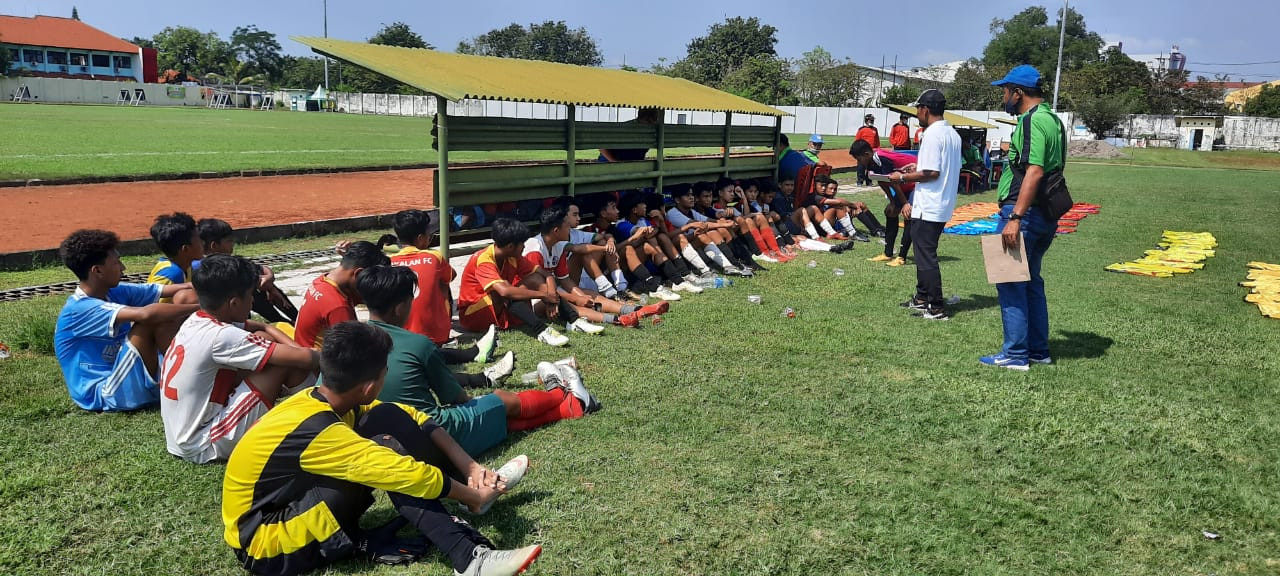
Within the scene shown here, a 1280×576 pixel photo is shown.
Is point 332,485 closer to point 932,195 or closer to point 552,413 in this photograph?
point 552,413

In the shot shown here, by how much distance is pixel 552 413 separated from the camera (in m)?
4.80

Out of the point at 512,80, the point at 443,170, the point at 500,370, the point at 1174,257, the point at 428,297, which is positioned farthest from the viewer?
the point at 1174,257

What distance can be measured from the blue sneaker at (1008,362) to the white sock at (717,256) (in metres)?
3.84

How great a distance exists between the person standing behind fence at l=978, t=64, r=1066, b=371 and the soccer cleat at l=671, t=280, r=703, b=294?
10.5 feet

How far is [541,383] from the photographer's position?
539 centimetres

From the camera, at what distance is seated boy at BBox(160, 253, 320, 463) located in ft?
12.7

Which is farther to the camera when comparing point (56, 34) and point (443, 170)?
point (56, 34)

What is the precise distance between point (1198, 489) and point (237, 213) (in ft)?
41.8

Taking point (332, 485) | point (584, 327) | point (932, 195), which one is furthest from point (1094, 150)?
point (332, 485)

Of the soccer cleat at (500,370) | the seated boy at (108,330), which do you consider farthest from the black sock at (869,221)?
the seated boy at (108,330)

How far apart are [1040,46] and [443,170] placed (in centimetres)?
9594

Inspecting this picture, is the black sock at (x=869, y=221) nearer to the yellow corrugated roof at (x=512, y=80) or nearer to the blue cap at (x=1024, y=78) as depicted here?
the yellow corrugated roof at (x=512, y=80)

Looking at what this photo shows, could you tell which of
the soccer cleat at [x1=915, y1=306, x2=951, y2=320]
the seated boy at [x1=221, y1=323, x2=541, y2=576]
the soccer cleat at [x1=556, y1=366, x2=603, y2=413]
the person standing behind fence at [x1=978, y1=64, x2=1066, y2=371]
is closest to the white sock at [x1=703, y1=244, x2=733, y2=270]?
the soccer cleat at [x1=915, y1=306, x2=951, y2=320]

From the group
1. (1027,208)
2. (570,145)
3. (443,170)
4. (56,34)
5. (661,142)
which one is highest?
(56,34)
